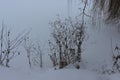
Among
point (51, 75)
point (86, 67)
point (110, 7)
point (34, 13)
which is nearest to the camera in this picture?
point (51, 75)

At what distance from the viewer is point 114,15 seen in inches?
234

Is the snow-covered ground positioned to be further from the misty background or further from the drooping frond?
the misty background

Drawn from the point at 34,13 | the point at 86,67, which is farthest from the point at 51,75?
the point at 34,13

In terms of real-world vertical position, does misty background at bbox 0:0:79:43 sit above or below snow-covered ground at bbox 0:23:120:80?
above

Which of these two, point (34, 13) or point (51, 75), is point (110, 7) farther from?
point (34, 13)

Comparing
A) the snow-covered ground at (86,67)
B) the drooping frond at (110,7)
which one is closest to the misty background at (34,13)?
the snow-covered ground at (86,67)

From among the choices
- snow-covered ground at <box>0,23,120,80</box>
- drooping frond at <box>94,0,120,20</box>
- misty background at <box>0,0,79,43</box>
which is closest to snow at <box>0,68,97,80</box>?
snow-covered ground at <box>0,23,120,80</box>

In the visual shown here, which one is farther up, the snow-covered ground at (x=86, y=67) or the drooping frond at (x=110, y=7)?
the drooping frond at (x=110, y=7)

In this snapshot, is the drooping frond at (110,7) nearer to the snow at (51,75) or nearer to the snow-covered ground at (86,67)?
the snow-covered ground at (86,67)

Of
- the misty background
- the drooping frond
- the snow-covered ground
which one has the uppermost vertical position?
the drooping frond

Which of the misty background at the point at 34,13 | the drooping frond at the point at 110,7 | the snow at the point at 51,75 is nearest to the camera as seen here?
the snow at the point at 51,75

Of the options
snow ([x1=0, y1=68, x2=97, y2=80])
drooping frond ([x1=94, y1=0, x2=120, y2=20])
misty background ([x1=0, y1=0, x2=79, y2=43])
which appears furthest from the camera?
misty background ([x1=0, y1=0, x2=79, y2=43])

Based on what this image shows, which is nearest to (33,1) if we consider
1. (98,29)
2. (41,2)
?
(41,2)

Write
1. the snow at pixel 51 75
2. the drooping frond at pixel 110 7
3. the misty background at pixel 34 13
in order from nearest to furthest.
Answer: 1. the snow at pixel 51 75
2. the drooping frond at pixel 110 7
3. the misty background at pixel 34 13
